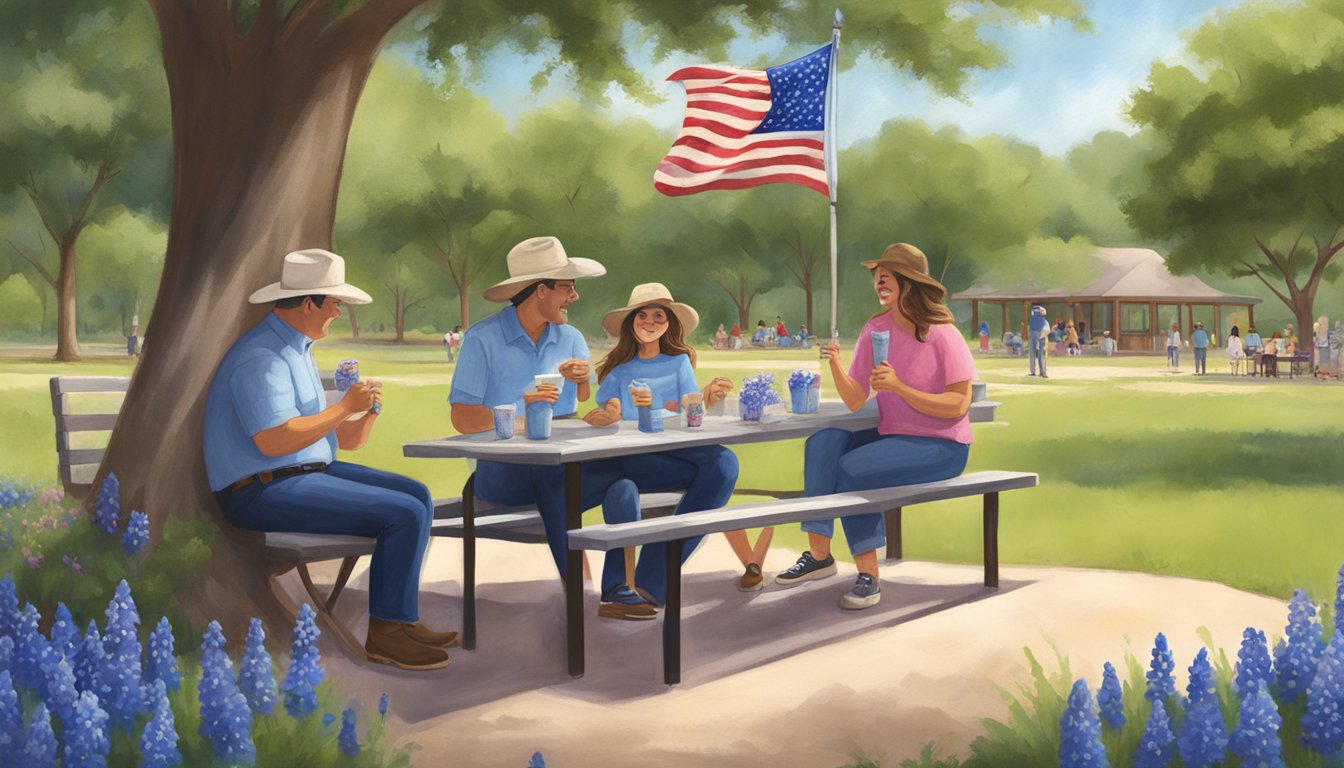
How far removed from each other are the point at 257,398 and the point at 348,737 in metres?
2.13

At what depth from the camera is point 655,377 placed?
25.8 feet

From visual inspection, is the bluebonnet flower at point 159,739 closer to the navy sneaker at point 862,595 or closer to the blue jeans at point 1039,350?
the navy sneaker at point 862,595

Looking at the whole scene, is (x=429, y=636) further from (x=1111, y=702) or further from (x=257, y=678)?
(x=1111, y=702)

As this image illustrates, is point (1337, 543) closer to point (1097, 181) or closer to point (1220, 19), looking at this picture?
point (1220, 19)

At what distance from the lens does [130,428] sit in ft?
23.6

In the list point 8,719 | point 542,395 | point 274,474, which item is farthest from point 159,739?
point 542,395

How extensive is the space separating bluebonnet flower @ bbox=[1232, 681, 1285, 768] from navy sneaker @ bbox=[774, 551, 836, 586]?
416 centimetres

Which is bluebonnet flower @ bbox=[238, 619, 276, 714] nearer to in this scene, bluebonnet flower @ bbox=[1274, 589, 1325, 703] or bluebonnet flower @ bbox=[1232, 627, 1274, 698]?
bluebonnet flower @ bbox=[1232, 627, 1274, 698]

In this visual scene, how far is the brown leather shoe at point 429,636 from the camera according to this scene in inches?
256

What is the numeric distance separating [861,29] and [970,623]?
13.8 ft

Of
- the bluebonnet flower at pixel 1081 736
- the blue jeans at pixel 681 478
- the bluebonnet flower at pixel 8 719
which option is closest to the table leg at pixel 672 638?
the blue jeans at pixel 681 478

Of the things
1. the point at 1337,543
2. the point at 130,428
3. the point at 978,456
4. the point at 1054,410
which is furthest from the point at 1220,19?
the point at 130,428

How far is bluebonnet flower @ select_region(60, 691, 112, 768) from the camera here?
4043 millimetres

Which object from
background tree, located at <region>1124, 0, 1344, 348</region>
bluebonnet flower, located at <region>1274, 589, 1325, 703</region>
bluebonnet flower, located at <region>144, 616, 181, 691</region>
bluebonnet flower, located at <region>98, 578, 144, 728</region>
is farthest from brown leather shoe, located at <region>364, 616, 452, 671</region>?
background tree, located at <region>1124, 0, 1344, 348</region>
